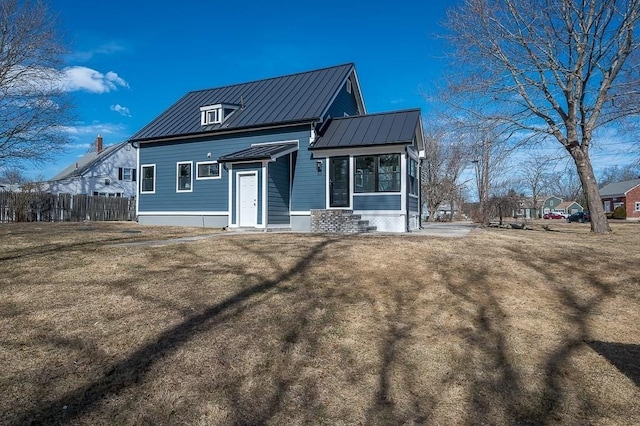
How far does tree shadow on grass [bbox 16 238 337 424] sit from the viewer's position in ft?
10.4

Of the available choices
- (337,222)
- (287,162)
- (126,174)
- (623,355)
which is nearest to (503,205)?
(337,222)

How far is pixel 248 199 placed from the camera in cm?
1493

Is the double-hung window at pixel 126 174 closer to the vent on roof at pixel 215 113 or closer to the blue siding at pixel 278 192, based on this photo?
the vent on roof at pixel 215 113

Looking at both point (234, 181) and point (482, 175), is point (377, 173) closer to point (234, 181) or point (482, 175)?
point (234, 181)

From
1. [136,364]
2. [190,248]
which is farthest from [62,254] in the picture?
[136,364]

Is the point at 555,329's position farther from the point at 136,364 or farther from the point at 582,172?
the point at 582,172

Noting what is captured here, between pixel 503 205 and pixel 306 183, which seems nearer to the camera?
pixel 306 183

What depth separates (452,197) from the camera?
1681 inches

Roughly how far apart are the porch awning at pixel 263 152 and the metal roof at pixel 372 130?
1.02 m

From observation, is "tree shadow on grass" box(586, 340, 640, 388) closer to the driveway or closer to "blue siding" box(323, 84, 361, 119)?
the driveway

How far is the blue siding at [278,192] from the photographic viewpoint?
14461 mm

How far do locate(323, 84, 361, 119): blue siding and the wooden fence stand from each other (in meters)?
16.6

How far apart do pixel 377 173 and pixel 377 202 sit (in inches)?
38.8

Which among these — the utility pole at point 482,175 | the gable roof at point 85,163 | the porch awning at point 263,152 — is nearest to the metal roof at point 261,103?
the porch awning at point 263,152
